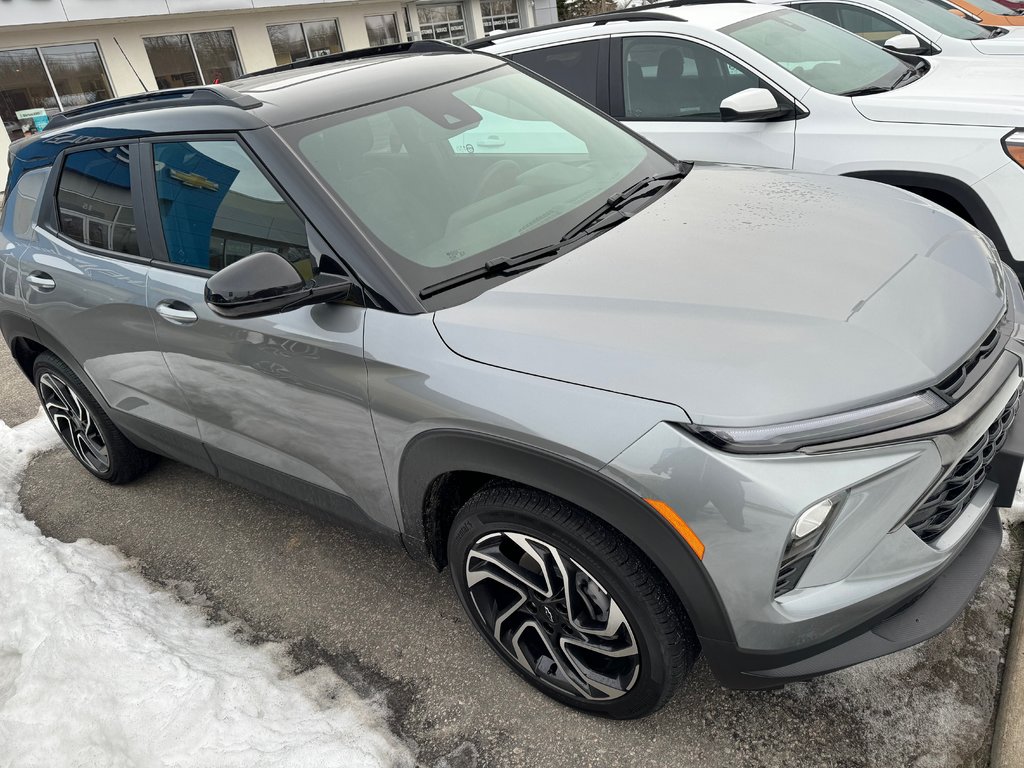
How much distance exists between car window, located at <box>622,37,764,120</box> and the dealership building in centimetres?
995

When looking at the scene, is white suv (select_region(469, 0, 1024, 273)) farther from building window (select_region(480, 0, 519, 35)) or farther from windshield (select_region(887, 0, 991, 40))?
building window (select_region(480, 0, 519, 35))

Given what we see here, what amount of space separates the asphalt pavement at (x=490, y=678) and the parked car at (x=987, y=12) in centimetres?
824

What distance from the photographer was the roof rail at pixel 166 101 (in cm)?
265

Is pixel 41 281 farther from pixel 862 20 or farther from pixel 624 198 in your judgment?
pixel 862 20

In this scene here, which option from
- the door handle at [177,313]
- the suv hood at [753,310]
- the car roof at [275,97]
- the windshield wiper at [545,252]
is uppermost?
the car roof at [275,97]

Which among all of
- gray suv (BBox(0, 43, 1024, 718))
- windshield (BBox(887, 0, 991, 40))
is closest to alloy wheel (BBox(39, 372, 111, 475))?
gray suv (BBox(0, 43, 1024, 718))

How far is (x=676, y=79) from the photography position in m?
4.76

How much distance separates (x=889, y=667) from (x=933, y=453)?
94 cm

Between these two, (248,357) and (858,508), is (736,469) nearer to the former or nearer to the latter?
(858,508)

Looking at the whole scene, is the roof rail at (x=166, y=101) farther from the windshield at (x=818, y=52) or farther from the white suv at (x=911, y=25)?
the white suv at (x=911, y=25)

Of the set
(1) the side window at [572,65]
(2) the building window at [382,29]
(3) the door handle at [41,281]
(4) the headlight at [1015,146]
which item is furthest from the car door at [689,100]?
(2) the building window at [382,29]

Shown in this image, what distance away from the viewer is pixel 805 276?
82.1 inches

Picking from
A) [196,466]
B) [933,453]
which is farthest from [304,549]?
[933,453]

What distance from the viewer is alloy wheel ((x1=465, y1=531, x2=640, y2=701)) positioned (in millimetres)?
2051
